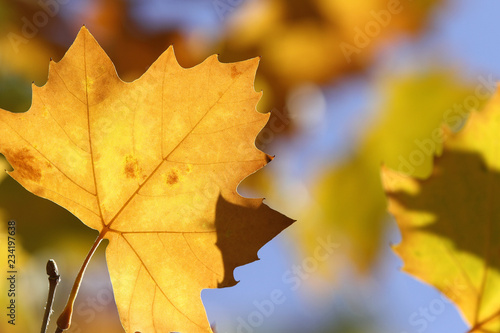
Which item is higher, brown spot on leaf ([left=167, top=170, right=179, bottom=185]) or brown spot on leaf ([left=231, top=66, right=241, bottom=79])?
brown spot on leaf ([left=231, top=66, right=241, bottom=79])

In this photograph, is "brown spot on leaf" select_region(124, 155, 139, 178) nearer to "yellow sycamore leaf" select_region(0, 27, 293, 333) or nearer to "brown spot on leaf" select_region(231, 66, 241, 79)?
"yellow sycamore leaf" select_region(0, 27, 293, 333)

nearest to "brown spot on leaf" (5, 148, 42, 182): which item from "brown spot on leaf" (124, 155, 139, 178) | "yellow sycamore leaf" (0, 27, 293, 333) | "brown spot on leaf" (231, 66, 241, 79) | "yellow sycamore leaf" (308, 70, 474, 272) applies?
"yellow sycamore leaf" (0, 27, 293, 333)

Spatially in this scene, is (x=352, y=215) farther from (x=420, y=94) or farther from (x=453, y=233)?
(x=453, y=233)

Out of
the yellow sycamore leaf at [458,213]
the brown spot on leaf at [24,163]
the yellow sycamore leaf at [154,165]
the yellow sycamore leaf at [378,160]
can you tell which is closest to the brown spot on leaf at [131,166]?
the yellow sycamore leaf at [154,165]

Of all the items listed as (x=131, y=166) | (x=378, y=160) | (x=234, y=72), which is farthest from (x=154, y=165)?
(x=378, y=160)

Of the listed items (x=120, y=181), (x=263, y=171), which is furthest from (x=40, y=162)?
(x=263, y=171)

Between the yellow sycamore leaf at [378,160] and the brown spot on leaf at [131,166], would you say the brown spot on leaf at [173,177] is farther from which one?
the yellow sycamore leaf at [378,160]
